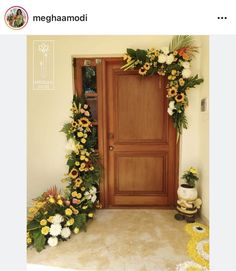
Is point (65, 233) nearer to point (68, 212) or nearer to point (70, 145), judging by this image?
point (68, 212)

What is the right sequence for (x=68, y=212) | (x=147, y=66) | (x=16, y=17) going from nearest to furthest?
(x=16, y=17) < (x=68, y=212) < (x=147, y=66)

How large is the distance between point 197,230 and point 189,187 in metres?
0.41

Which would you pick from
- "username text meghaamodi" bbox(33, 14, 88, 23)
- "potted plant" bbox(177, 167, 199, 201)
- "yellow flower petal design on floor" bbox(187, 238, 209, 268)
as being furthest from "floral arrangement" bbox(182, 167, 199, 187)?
"username text meghaamodi" bbox(33, 14, 88, 23)

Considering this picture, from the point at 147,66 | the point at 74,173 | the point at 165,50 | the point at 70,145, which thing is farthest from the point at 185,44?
the point at 74,173

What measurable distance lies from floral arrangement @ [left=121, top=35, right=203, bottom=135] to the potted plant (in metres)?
0.51

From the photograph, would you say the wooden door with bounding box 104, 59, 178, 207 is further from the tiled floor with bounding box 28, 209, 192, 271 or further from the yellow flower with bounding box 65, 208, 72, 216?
the yellow flower with bounding box 65, 208, 72, 216

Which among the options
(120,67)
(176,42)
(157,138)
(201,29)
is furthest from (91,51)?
(201,29)

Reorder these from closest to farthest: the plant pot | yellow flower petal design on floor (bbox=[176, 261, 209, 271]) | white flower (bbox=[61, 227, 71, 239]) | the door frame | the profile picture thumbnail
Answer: the profile picture thumbnail, yellow flower petal design on floor (bbox=[176, 261, 209, 271]), white flower (bbox=[61, 227, 71, 239]), the plant pot, the door frame

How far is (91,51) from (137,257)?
6.95 feet

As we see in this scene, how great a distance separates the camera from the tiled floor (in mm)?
1470

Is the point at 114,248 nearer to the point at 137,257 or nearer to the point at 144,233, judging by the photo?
the point at 137,257

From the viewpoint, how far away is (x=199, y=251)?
157 centimetres

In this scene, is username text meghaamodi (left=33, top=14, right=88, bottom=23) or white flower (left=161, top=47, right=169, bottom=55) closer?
username text meghaamodi (left=33, top=14, right=88, bottom=23)
